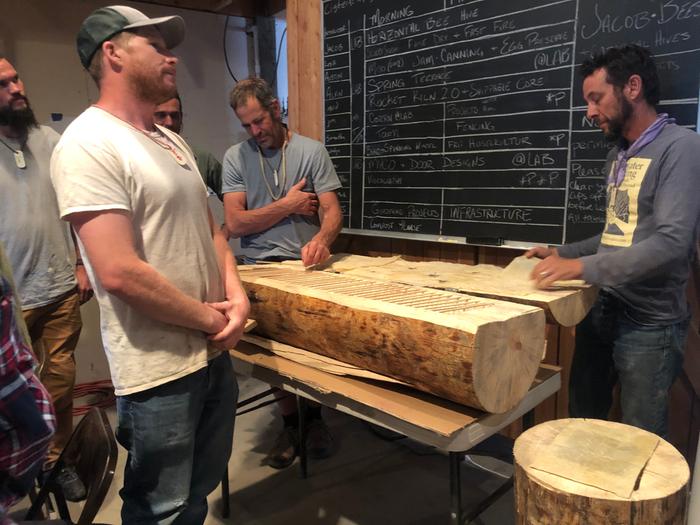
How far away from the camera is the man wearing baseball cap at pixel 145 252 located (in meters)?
1.24

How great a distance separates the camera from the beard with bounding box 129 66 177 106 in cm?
137

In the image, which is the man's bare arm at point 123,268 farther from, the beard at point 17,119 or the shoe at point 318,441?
the shoe at point 318,441

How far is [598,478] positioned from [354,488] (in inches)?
61.5

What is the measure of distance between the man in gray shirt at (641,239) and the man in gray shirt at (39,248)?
2.11 meters

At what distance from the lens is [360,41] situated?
3141 mm

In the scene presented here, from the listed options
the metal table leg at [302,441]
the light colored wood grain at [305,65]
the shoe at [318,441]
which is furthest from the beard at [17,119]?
the shoe at [318,441]

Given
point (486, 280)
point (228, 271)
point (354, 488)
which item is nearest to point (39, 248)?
point (228, 271)

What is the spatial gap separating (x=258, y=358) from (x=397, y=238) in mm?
1455

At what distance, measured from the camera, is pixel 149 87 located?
1.39m

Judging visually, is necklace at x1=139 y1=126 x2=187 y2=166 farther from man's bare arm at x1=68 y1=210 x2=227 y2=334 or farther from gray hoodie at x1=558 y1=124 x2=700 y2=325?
gray hoodie at x1=558 y1=124 x2=700 y2=325

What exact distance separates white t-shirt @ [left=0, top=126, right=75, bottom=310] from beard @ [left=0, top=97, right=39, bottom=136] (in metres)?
0.05

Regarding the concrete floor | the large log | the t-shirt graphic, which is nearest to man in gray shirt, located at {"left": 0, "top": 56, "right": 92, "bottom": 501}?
the concrete floor

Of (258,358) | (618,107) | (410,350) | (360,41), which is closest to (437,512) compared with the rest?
(258,358)

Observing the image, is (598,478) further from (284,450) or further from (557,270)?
(284,450)
